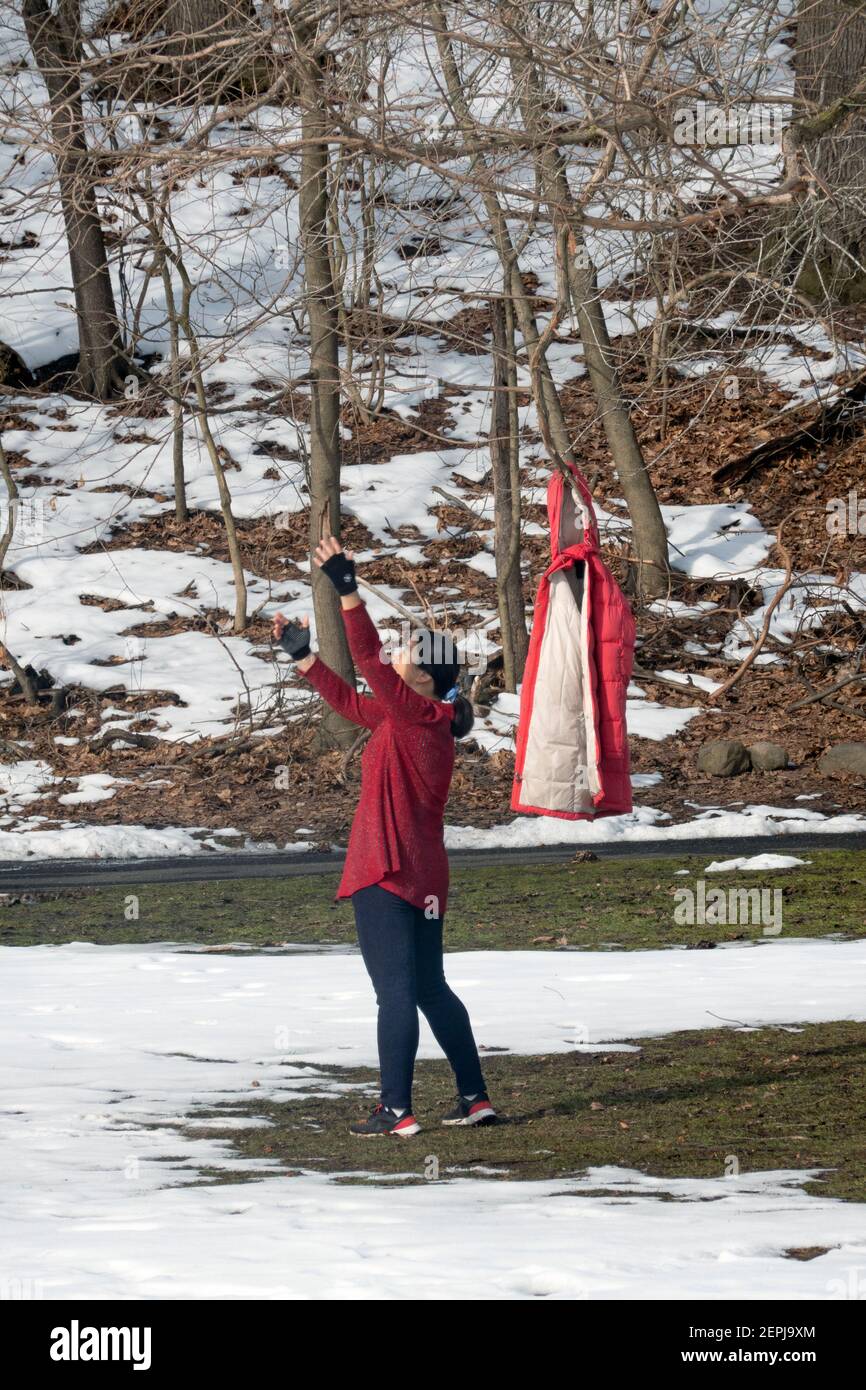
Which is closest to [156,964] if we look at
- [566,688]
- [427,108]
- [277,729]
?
[566,688]

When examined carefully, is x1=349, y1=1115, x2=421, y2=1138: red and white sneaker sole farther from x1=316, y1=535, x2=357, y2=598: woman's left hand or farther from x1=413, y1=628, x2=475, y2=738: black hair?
x1=316, y1=535, x2=357, y2=598: woman's left hand

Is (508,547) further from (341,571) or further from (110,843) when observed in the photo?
(341,571)

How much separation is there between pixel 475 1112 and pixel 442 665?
1.60 m

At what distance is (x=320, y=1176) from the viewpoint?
5.18m

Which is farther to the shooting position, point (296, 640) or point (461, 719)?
point (461, 719)

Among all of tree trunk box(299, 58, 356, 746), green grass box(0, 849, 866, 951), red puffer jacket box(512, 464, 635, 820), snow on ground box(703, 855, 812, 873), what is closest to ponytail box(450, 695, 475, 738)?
red puffer jacket box(512, 464, 635, 820)

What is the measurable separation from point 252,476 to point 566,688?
55.9 ft

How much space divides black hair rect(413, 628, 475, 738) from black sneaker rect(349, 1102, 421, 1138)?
1339mm

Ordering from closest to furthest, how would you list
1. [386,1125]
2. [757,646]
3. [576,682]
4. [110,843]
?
[386,1125]
[576,682]
[110,843]
[757,646]

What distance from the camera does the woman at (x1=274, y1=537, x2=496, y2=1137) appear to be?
570cm

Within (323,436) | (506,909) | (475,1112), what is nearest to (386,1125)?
(475,1112)

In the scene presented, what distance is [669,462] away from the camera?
23188 mm
